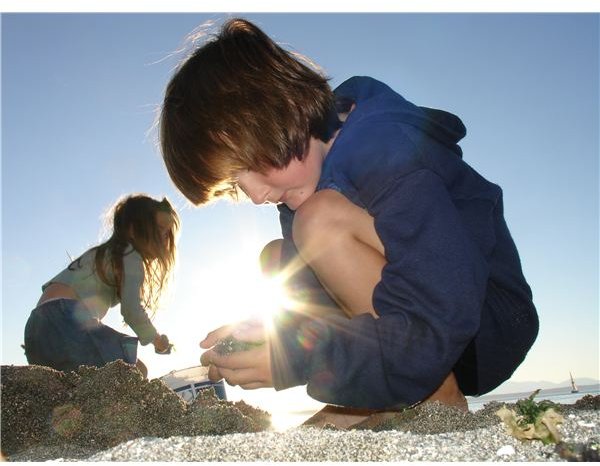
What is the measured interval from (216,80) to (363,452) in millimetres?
1477

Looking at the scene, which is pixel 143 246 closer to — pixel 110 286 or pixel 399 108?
pixel 110 286

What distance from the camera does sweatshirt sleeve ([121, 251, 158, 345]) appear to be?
4.12 metres

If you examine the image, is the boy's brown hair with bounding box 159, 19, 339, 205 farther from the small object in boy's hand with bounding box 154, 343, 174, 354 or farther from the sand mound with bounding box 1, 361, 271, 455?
the small object in boy's hand with bounding box 154, 343, 174, 354

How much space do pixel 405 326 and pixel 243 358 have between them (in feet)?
1.61

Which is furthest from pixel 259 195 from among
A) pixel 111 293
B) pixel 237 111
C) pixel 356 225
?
pixel 111 293

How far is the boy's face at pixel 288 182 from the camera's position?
221cm

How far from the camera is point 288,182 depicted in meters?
2.24

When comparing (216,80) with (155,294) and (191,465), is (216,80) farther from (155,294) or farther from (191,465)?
(155,294)

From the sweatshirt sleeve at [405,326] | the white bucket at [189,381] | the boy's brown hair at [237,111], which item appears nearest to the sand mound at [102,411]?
the white bucket at [189,381]

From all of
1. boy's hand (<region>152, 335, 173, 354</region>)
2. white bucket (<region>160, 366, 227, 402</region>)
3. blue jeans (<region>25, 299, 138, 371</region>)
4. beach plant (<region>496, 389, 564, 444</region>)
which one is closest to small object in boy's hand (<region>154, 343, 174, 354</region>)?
boy's hand (<region>152, 335, 173, 354</region>)

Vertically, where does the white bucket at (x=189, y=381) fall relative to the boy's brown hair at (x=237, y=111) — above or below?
below

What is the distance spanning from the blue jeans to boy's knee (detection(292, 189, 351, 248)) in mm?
2080

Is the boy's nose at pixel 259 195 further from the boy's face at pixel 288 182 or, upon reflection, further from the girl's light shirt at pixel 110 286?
the girl's light shirt at pixel 110 286

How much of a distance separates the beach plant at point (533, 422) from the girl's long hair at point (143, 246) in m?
3.04
